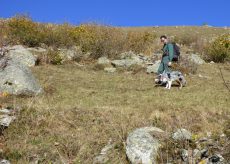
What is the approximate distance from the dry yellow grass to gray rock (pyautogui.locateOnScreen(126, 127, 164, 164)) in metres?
A: 0.20

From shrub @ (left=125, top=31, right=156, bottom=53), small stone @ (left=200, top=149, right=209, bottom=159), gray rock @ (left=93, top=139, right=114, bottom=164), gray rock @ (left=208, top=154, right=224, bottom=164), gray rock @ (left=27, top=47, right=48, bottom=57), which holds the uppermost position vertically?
shrub @ (left=125, top=31, right=156, bottom=53)

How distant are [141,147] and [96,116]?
266 centimetres

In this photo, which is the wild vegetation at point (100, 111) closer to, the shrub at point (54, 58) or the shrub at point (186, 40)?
the shrub at point (54, 58)

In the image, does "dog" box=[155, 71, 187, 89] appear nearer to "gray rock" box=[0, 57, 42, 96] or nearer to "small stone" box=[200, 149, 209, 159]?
"gray rock" box=[0, 57, 42, 96]

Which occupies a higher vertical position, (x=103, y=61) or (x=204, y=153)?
(x=103, y=61)

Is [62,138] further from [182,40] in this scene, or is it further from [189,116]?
[182,40]

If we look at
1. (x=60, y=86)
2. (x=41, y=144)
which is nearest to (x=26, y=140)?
(x=41, y=144)

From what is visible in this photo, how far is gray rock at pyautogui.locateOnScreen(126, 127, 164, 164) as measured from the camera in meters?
9.17

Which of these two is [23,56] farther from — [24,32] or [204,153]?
[204,153]

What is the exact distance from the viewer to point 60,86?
16.3 meters

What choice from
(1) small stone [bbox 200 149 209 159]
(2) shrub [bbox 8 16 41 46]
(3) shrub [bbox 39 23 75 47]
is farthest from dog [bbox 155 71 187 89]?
(2) shrub [bbox 8 16 41 46]

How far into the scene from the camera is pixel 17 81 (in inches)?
574

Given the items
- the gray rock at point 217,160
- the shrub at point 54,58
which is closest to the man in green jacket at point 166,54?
the shrub at point 54,58

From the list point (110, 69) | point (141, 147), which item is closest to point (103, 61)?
point (110, 69)
